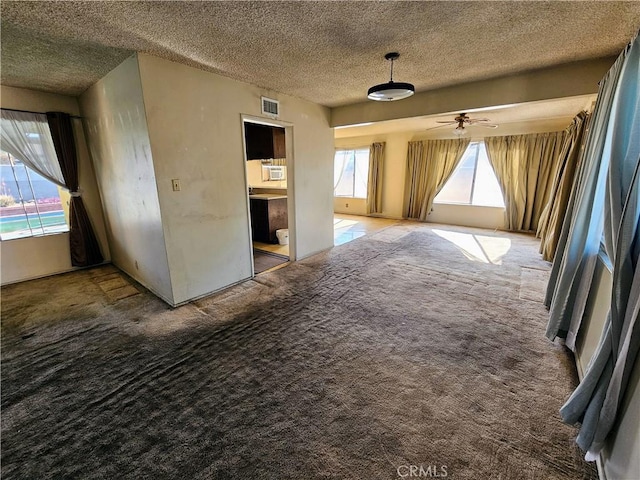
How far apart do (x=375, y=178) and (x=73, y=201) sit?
6818mm

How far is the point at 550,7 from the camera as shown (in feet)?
5.79

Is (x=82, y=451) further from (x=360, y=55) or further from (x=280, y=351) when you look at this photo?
(x=360, y=55)

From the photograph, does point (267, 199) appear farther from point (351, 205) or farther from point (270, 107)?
point (351, 205)

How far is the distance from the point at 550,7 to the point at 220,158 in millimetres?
3058

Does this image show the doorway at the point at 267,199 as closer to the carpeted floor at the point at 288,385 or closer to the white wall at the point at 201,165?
the white wall at the point at 201,165

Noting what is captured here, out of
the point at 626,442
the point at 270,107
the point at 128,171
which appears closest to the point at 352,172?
the point at 270,107

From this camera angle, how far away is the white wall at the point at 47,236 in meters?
3.38

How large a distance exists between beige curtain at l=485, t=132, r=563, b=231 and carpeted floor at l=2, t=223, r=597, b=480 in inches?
149

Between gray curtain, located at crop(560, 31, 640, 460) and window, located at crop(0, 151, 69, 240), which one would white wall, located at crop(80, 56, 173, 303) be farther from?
gray curtain, located at crop(560, 31, 640, 460)

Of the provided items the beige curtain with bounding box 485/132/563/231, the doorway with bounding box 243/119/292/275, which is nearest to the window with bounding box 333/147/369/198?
the doorway with bounding box 243/119/292/275

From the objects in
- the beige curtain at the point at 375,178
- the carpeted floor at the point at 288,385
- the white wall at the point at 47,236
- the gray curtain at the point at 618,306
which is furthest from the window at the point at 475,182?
the white wall at the point at 47,236

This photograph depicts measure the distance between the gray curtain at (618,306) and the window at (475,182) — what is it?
18.2ft

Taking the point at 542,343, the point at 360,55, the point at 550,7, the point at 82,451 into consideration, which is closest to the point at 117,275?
the point at 82,451

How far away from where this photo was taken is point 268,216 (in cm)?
530
